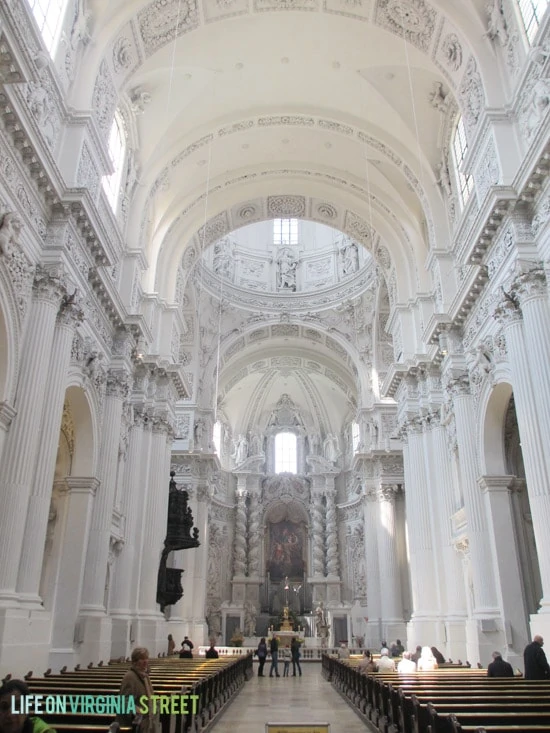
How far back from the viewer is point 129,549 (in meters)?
16.6

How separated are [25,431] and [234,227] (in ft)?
50.2

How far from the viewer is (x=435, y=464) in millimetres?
17797

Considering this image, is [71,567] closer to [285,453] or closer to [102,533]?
[102,533]

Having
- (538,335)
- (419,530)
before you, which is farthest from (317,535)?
(538,335)

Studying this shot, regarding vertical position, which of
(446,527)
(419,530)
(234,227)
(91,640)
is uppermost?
(234,227)

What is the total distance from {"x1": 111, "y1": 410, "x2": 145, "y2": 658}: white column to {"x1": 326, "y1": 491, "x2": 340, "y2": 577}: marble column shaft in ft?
70.6

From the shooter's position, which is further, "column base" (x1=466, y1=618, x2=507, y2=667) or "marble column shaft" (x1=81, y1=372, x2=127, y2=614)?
"marble column shaft" (x1=81, y1=372, x2=127, y2=614)

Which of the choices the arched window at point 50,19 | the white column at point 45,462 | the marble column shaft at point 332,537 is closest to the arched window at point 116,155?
the arched window at point 50,19

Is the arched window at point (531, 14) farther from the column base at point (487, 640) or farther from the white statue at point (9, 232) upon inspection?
the column base at point (487, 640)

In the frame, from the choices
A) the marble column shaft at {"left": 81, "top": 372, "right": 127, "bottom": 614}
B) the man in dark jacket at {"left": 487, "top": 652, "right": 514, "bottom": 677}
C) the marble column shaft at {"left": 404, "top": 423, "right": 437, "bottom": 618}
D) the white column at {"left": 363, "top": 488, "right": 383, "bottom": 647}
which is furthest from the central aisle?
the white column at {"left": 363, "top": 488, "right": 383, "bottom": 647}

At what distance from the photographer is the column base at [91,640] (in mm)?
13016

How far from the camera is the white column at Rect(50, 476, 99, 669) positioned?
12531mm

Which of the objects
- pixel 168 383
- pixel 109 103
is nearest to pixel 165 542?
pixel 168 383

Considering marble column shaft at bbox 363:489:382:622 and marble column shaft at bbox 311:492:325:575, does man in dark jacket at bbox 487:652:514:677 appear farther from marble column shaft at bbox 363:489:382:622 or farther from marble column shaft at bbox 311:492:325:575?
marble column shaft at bbox 311:492:325:575
